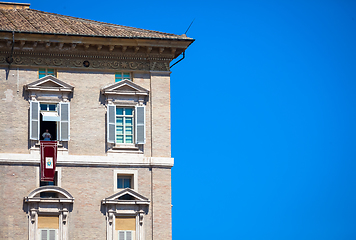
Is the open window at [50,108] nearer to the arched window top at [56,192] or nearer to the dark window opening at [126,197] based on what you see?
the arched window top at [56,192]

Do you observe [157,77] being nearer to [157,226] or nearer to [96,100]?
[96,100]

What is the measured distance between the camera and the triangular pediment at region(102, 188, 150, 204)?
142 feet

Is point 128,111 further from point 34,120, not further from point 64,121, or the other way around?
point 34,120

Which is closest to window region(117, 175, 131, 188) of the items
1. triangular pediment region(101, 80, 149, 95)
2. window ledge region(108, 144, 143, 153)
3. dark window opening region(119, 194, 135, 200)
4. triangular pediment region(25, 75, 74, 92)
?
dark window opening region(119, 194, 135, 200)

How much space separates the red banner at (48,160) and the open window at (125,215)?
3208 mm

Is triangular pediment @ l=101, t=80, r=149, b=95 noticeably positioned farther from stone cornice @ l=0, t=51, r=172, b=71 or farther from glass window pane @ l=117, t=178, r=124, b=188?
glass window pane @ l=117, t=178, r=124, b=188

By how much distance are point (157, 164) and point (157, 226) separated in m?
3.42

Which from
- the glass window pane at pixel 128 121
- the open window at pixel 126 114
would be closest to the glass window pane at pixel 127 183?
the open window at pixel 126 114

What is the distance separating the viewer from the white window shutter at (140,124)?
44.9 meters

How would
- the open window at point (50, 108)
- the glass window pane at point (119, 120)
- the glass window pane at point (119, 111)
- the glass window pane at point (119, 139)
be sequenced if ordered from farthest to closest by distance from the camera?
the glass window pane at point (119, 111) < the glass window pane at point (119, 120) < the glass window pane at point (119, 139) < the open window at point (50, 108)

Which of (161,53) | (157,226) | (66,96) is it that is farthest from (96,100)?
(157,226)

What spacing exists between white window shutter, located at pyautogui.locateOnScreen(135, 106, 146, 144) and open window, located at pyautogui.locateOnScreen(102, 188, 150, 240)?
2961 mm

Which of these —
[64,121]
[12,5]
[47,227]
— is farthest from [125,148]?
[12,5]

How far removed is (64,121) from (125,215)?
6.09 meters
